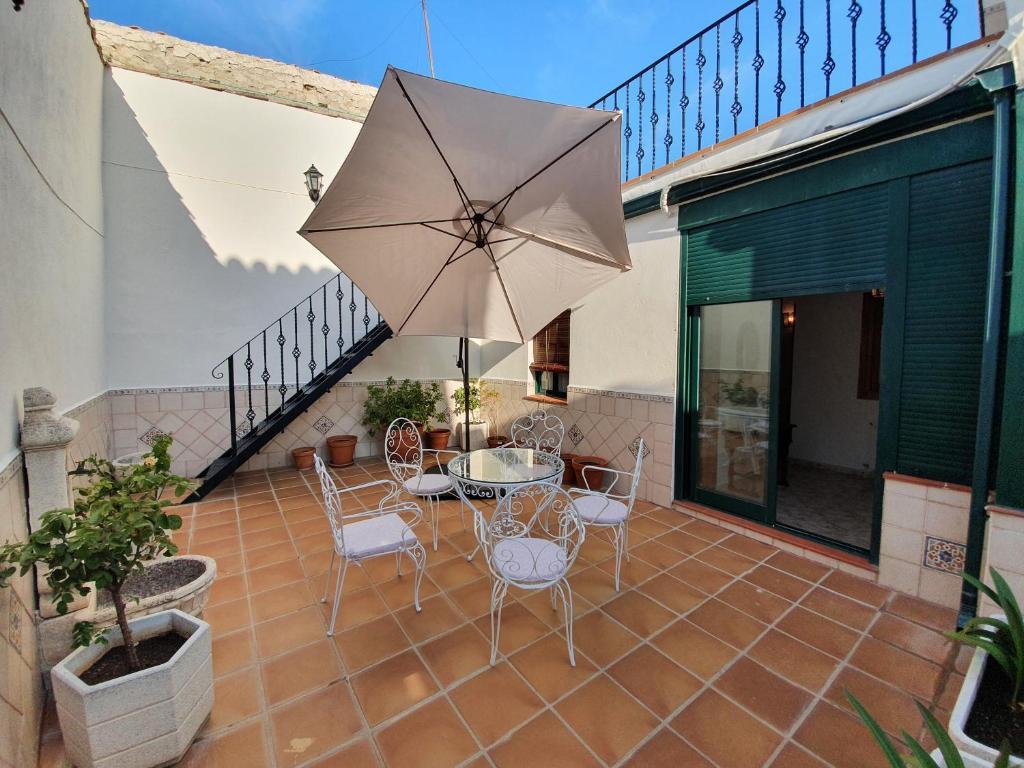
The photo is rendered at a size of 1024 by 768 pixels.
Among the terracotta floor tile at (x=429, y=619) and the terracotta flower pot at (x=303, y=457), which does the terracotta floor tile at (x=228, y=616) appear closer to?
the terracotta floor tile at (x=429, y=619)

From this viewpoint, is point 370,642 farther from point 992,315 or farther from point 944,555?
point 992,315

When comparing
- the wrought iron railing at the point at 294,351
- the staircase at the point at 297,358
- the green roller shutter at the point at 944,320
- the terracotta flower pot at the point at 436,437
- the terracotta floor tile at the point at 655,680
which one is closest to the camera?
the terracotta floor tile at the point at 655,680

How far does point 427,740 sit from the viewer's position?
1521 mm

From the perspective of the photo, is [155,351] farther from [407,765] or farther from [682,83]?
[682,83]

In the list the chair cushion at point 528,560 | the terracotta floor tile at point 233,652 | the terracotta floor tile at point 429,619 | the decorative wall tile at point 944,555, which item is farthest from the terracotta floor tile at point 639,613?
the terracotta floor tile at point 233,652

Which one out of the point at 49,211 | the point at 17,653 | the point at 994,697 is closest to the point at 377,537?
the point at 17,653

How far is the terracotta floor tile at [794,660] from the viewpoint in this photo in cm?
181

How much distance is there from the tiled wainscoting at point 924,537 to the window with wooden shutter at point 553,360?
3.04 meters

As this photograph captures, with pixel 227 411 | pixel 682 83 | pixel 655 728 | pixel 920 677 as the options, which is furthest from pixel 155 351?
pixel 920 677

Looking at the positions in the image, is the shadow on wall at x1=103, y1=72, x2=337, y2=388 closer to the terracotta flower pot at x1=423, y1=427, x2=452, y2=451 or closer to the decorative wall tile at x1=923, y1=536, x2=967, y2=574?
the terracotta flower pot at x1=423, y1=427, x2=452, y2=451

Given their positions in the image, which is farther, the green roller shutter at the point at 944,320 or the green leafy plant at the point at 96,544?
the green roller shutter at the point at 944,320

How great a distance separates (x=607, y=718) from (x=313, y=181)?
18.0ft

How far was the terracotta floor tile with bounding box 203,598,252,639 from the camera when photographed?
213cm

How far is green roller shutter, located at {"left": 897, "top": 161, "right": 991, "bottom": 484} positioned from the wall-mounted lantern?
524 cm
